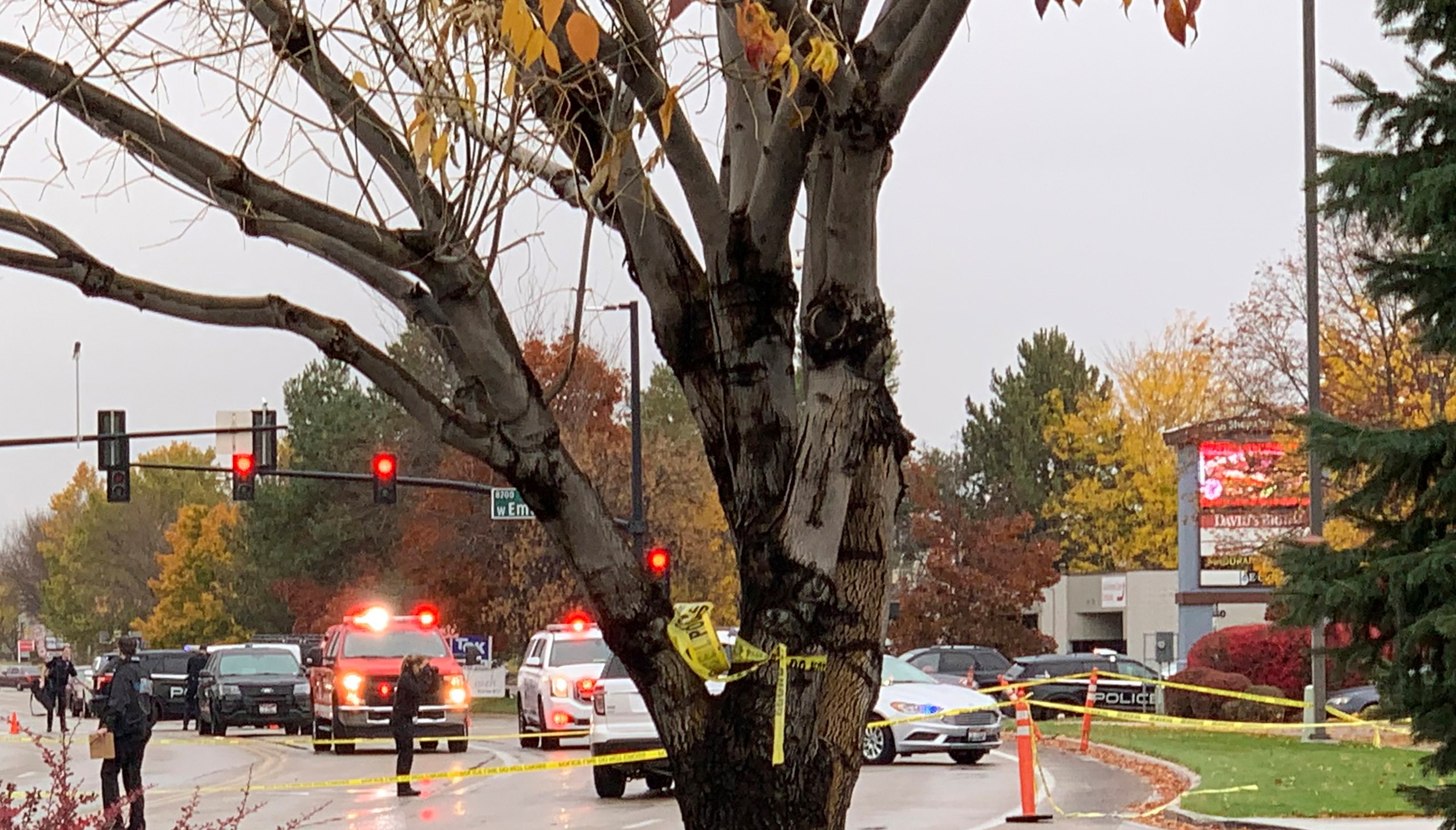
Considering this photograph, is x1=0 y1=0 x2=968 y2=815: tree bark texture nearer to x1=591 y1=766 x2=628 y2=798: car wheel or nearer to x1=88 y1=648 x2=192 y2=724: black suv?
x1=591 y1=766 x2=628 y2=798: car wheel

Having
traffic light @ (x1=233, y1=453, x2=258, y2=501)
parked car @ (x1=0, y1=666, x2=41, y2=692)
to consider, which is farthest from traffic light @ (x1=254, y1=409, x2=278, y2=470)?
parked car @ (x1=0, y1=666, x2=41, y2=692)

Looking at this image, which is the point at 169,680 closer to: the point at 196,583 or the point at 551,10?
the point at 551,10

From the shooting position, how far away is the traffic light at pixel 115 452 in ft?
115

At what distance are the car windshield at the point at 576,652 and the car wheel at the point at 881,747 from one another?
19.4ft

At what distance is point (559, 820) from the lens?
18453 millimetres

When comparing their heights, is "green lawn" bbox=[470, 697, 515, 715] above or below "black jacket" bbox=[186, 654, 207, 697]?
below

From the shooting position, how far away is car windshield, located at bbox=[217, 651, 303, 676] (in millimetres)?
39250

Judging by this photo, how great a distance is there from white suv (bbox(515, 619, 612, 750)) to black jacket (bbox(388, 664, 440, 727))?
4895 millimetres

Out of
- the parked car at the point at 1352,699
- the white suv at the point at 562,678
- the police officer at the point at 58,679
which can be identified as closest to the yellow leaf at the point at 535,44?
the white suv at the point at 562,678

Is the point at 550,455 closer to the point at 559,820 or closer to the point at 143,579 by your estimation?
the point at 559,820

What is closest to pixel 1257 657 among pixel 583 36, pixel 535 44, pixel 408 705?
pixel 408 705

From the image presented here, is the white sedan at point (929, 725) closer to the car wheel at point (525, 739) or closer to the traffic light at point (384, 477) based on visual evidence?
the car wheel at point (525, 739)

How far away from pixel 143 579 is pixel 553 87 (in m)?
120

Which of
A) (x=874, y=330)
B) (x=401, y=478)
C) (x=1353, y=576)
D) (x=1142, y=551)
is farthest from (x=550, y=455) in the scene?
(x=1142, y=551)
